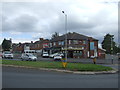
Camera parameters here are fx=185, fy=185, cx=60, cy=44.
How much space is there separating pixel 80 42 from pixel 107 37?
6049cm

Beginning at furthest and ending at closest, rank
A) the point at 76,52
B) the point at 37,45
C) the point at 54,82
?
the point at 37,45
the point at 76,52
the point at 54,82

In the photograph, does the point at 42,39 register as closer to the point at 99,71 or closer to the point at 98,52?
the point at 98,52

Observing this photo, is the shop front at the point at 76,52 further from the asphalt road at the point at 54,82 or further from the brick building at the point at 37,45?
the asphalt road at the point at 54,82

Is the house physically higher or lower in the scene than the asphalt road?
higher

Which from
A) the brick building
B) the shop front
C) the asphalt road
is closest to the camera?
the asphalt road

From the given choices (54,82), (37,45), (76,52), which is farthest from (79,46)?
(54,82)

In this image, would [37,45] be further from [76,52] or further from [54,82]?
[54,82]

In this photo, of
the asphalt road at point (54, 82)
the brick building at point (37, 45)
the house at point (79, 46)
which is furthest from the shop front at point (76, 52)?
the asphalt road at point (54, 82)

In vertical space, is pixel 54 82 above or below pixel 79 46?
below

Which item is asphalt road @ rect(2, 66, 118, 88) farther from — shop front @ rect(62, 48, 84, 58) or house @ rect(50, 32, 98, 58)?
shop front @ rect(62, 48, 84, 58)

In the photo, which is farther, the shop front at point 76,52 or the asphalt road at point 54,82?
the shop front at point 76,52

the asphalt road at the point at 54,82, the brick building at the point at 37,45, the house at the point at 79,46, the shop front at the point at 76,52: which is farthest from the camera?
the brick building at the point at 37,45

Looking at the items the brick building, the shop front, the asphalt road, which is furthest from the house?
the asphalt road

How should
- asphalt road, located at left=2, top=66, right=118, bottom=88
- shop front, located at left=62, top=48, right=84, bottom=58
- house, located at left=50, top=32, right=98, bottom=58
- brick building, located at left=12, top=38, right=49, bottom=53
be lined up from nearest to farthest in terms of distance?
asphalt road, located at left=2, top=66, right=118, bottom=88 → shop front, located at left=62, top=48, right=84, bottom=58 → house, located at left=50, top=32, right=98, bottom=58 → brick building, located at left=12, top=38, right=49, bottom=53
